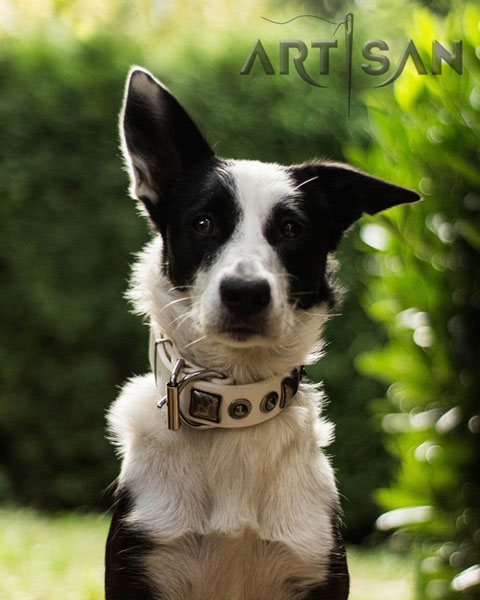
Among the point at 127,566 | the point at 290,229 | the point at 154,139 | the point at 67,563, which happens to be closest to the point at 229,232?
the point at 290,229

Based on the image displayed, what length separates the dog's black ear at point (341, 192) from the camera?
8.20ft

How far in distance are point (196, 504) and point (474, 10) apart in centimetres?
Result: 243

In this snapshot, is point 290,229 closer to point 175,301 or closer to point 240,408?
point 175,301

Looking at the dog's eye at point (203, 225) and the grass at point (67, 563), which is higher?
the dog's eye at point (203, 225)

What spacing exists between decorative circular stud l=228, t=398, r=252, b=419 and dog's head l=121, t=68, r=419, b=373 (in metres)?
0.15

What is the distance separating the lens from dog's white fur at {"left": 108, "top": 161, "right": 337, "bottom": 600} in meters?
2.16

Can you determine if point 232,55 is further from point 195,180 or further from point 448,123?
point 195,180

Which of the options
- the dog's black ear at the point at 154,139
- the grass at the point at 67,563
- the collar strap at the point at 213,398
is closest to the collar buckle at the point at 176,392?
the collar strap at the point at 213,398

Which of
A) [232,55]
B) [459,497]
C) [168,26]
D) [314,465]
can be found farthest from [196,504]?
[168,26]

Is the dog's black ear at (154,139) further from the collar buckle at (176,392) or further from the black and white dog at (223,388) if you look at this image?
the collar buckle at (176,392)

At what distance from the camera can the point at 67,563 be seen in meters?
4.09

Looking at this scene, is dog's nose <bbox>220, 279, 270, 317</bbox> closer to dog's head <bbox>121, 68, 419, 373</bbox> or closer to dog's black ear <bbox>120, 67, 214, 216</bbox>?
dog's head <bbox>121, 68, 419, 373</bbox>

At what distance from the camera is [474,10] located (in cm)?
338

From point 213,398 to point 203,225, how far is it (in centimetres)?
52
